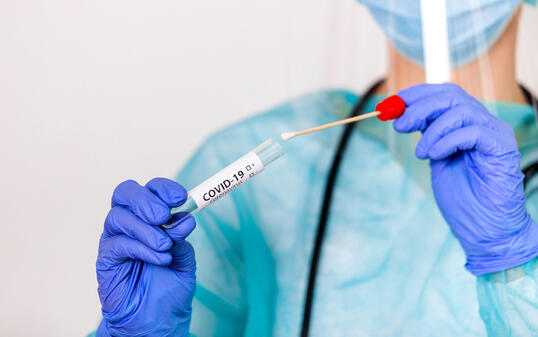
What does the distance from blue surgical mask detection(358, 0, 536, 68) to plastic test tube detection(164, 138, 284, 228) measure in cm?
40

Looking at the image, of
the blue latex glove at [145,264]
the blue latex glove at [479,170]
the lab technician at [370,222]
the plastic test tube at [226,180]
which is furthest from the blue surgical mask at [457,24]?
the blue latex glove at [145,264]

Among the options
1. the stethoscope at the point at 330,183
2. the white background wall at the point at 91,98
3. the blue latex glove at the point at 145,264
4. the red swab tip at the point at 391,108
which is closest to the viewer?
the blue latex glove at the point at 145,264

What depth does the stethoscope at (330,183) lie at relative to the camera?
3.65 ft

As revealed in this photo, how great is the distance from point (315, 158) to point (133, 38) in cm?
53

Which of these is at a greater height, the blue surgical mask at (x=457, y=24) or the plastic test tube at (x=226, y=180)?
Answer: the blue surgical mask at (x=457, y=24)

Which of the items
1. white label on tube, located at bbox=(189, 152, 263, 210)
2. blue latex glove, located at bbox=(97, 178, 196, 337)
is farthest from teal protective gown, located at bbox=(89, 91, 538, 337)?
white label on tube, located at bbox=(189, 152, 263, 210)

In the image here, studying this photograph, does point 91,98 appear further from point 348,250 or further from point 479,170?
point 479,170

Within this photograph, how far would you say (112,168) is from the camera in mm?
1472

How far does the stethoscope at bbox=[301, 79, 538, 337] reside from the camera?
111 cm

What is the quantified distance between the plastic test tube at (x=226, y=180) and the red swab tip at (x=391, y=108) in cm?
20

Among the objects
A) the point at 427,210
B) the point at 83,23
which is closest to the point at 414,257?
the point at 427,210

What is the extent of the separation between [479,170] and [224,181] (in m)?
0.42

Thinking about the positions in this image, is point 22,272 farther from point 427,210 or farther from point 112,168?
point 427,210

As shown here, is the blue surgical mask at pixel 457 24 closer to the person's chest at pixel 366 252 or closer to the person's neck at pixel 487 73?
the person's neck at pixel 487 73
